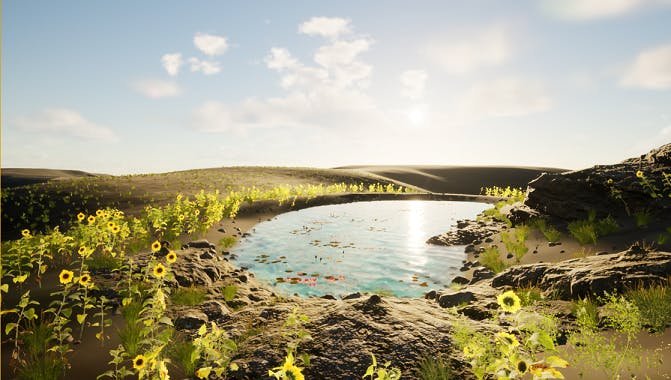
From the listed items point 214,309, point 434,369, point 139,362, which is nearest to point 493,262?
point 434,369

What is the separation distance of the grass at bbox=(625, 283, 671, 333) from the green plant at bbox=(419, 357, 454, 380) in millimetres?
2584

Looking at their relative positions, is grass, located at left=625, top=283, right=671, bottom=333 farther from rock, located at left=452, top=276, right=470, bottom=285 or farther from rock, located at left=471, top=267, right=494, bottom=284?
rock, located at left=452, top=276, right=470, bottom=285

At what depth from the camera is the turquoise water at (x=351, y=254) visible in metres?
8.84

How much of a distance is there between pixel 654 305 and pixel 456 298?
8.70 ft

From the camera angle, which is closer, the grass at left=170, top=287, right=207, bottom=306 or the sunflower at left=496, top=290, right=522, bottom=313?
the sunflower at left=496, top=290, right=522, bottom=313

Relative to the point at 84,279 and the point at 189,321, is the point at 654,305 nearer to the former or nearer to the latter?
the point at 189,321

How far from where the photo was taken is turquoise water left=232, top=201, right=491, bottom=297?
29.0ft

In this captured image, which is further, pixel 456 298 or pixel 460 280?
pixel 460 280

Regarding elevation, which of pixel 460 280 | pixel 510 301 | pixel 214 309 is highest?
pixel 510 301

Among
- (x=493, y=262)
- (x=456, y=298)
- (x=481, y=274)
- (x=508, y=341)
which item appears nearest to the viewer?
(x=508, y=341)

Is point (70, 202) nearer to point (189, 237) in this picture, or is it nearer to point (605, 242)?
point (189, 237)

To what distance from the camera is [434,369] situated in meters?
3.75

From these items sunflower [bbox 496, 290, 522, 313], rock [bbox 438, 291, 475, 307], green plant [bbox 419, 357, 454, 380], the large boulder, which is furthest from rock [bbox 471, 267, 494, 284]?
sunflower [bbox 496, 290, 522, 313]

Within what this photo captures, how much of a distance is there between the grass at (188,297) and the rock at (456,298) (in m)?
4.27
